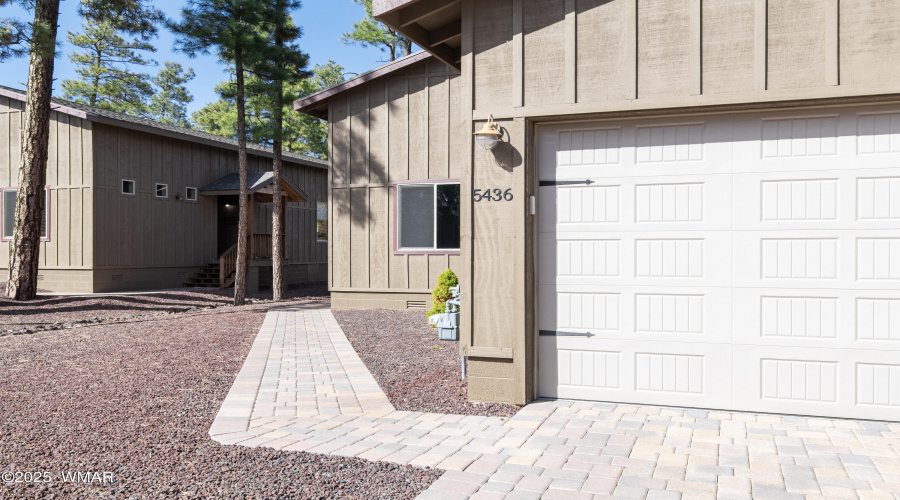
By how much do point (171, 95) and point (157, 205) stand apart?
26234 mm

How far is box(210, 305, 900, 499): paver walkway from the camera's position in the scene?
3.31 m

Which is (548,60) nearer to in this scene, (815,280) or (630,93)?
(630,93)

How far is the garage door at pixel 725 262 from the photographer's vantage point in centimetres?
452

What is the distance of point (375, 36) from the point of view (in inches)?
973

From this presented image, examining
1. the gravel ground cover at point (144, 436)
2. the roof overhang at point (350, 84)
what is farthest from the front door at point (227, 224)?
the gravel ground cover at point (144, 436)

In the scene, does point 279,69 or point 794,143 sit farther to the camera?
point 279,69

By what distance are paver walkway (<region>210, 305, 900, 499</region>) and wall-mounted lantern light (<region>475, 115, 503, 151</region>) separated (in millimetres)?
2039

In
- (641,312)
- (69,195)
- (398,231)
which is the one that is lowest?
(641,312)

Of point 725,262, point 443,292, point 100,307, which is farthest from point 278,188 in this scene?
point 725,262

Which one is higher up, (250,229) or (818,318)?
(250,229)

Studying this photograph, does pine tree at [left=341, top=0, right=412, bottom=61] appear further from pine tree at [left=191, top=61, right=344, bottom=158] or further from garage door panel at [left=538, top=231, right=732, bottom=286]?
garage door panel at [left=538, top=231, right=732, bottom=286]

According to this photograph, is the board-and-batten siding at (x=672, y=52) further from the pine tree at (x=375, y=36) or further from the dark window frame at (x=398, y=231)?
the pine tree at (x=375, y=36)

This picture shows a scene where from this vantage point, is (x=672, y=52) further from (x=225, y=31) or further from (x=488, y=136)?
(x=225, y=31)

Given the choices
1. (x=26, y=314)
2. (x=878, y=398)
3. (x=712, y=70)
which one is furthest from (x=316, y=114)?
(x=878, y=398)
